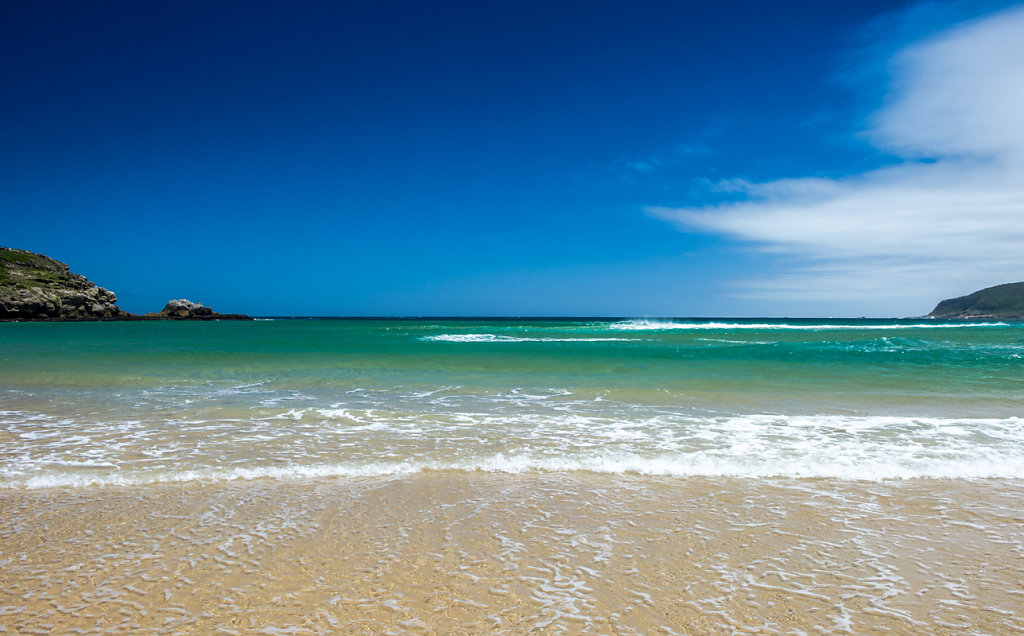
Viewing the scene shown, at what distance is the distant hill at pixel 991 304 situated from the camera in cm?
15488

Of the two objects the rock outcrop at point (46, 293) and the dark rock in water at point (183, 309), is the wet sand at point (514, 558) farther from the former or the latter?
the dark rock in water at point (183, 309)

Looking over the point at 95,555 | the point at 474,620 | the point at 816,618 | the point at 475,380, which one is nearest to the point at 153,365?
the point at 475,380

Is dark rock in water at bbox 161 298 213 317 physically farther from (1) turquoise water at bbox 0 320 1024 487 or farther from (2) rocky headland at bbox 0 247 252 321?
(1) turquoise water at bbox 0 320 1024 487

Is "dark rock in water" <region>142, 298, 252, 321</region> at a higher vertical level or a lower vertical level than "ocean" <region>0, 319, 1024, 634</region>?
higher

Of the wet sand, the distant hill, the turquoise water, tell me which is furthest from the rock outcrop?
the distant hill

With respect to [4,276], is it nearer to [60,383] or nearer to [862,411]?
[60,383]

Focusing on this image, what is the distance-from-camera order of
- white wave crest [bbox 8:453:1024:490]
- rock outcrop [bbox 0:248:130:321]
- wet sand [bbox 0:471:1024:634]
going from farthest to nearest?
rock outcrop [bbox 0:248:130:321] < white wave crest [bbox 8:453:1024:490] < wet sand [bbox 0:471:1024:634]

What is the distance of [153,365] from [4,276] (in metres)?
89.7

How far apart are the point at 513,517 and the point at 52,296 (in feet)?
337

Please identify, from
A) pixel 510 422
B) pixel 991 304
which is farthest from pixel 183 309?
pixel 991 304

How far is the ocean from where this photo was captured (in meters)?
3.08

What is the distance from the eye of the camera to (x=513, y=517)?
453 cm

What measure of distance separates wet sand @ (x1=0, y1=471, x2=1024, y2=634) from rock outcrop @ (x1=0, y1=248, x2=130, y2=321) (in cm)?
9636

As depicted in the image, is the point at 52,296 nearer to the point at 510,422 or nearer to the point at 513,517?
the point at 510,422
